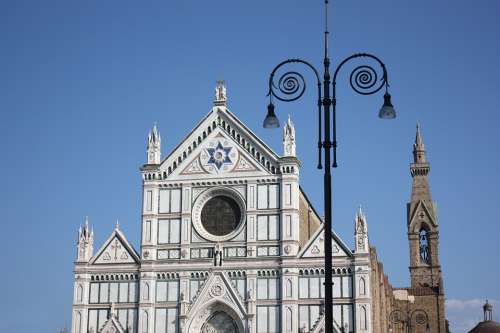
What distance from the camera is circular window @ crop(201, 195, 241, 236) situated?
172 ft

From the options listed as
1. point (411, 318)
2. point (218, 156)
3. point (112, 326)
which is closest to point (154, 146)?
point (218, 156)

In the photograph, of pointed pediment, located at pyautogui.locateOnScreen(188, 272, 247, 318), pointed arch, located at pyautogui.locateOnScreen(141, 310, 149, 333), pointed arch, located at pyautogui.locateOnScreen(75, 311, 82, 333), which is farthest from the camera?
pointed arch, located at pyautogui.locateOnScreen(75, 311, 82, 333)

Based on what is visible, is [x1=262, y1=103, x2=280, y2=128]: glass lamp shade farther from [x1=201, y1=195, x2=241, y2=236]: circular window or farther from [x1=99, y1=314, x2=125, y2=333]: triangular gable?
[x1=99, y1=314, x2=125, y2=333]: triangular gable

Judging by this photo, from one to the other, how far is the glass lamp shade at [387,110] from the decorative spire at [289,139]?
29546mm

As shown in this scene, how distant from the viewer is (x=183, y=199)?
174 feet

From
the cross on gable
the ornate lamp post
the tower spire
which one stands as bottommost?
the ornate lamp post

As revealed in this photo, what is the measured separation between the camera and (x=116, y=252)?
53719 millimetres

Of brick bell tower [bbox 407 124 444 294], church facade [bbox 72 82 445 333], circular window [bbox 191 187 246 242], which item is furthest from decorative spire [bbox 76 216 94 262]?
brick bell tower [bbox 407 124 444 294]

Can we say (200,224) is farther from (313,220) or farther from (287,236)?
(313,220)

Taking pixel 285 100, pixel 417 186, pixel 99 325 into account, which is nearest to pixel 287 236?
pixel 99 325

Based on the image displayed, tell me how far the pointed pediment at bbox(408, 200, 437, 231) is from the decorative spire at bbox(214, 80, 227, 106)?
4352 cm

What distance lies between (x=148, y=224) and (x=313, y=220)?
11.8 metres

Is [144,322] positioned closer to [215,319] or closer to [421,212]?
[215,319]

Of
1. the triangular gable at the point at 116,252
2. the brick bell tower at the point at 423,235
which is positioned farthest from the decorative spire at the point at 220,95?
the brick bell tower at the point at 423,235
